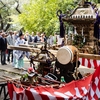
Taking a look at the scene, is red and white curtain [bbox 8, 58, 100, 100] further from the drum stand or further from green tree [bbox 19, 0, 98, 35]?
green tree [bbox 19, 0, 98, 35]

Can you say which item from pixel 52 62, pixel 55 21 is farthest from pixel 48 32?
pixel 52 62

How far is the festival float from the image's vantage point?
243 inches

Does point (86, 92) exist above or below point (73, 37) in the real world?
below

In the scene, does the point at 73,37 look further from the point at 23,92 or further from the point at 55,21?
the point at 55,21

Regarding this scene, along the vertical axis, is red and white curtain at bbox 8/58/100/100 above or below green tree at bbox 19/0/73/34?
below

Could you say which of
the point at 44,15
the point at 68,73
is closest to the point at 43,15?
the point at 44,15

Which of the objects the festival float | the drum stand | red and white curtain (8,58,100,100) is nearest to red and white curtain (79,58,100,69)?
the festival float

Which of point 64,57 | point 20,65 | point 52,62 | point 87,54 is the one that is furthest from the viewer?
point 20,65

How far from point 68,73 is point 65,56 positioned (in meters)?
0.48

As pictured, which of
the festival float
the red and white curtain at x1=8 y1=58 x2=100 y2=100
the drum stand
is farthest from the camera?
the drum stand

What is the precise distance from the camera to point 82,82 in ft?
21.2

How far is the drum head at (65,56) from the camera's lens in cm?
779

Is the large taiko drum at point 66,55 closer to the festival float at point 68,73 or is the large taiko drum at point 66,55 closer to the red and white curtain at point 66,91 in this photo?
the festival float at point 68,73

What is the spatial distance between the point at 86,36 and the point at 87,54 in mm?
1571
